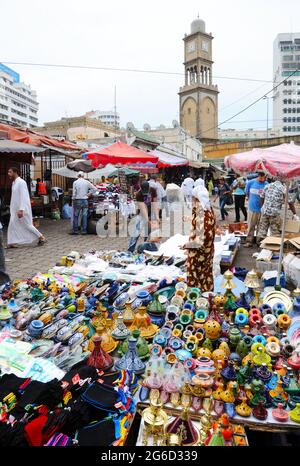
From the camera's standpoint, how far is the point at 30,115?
87188 mm

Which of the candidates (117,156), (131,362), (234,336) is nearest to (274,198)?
(117,156)

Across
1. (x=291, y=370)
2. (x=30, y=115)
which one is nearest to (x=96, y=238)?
(x=291, y=370)

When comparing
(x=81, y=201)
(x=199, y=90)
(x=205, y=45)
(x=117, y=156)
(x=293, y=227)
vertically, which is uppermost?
(x=205, y=45)

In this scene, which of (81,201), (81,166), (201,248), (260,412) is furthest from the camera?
(81,166)

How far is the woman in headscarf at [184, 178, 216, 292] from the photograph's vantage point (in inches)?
158

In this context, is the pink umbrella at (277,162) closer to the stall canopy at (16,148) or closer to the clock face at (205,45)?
the stall canopy at (16,148)

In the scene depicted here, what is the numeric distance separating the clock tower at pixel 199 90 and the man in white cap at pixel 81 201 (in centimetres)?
4033

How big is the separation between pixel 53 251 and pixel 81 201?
2.36m

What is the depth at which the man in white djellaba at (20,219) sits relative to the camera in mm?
6764

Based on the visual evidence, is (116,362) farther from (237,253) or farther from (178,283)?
(237,253)

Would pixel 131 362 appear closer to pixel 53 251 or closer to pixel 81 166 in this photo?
pixel 53 251

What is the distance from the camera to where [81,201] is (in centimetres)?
908

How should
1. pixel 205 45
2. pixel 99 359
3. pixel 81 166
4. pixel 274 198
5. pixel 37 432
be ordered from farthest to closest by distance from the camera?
1. pixel 205 45
2. pixel 81 166
3. pixel 274 198
4. pixel 99 359
5. pixel 37 432
